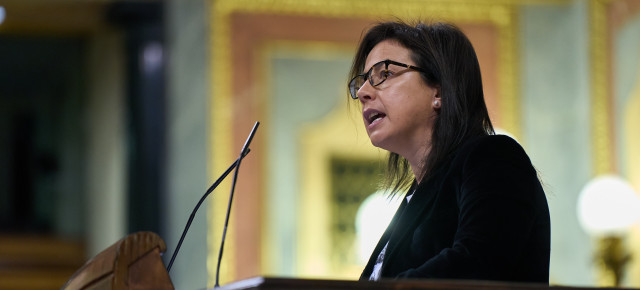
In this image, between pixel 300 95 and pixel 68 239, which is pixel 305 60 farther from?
pixel 68 239

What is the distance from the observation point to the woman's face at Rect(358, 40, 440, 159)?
2426mm

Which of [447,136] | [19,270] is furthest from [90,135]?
[447,136]

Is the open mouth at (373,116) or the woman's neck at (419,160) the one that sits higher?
the open mouth at (373,116)

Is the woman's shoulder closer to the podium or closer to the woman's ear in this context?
the woman's ear

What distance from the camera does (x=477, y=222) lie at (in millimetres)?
1971

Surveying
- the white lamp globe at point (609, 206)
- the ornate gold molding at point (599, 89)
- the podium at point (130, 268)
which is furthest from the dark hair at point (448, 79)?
the ornate gold molding at point (599, 89)

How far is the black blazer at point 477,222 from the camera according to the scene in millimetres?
1942

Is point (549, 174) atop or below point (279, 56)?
below

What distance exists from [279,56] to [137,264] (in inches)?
233

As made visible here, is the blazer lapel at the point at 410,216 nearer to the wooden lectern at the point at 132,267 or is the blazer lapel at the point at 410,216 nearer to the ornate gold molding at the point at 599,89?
the wooden lectern at the point at 132,267

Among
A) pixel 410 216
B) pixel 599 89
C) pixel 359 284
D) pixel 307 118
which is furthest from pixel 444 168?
pixel 599 89

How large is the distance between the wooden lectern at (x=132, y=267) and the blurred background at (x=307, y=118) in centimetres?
523

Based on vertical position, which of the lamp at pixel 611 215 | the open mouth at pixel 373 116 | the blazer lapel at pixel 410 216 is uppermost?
the open mouth at pixel 373 116

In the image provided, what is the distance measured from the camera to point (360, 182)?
774cm
